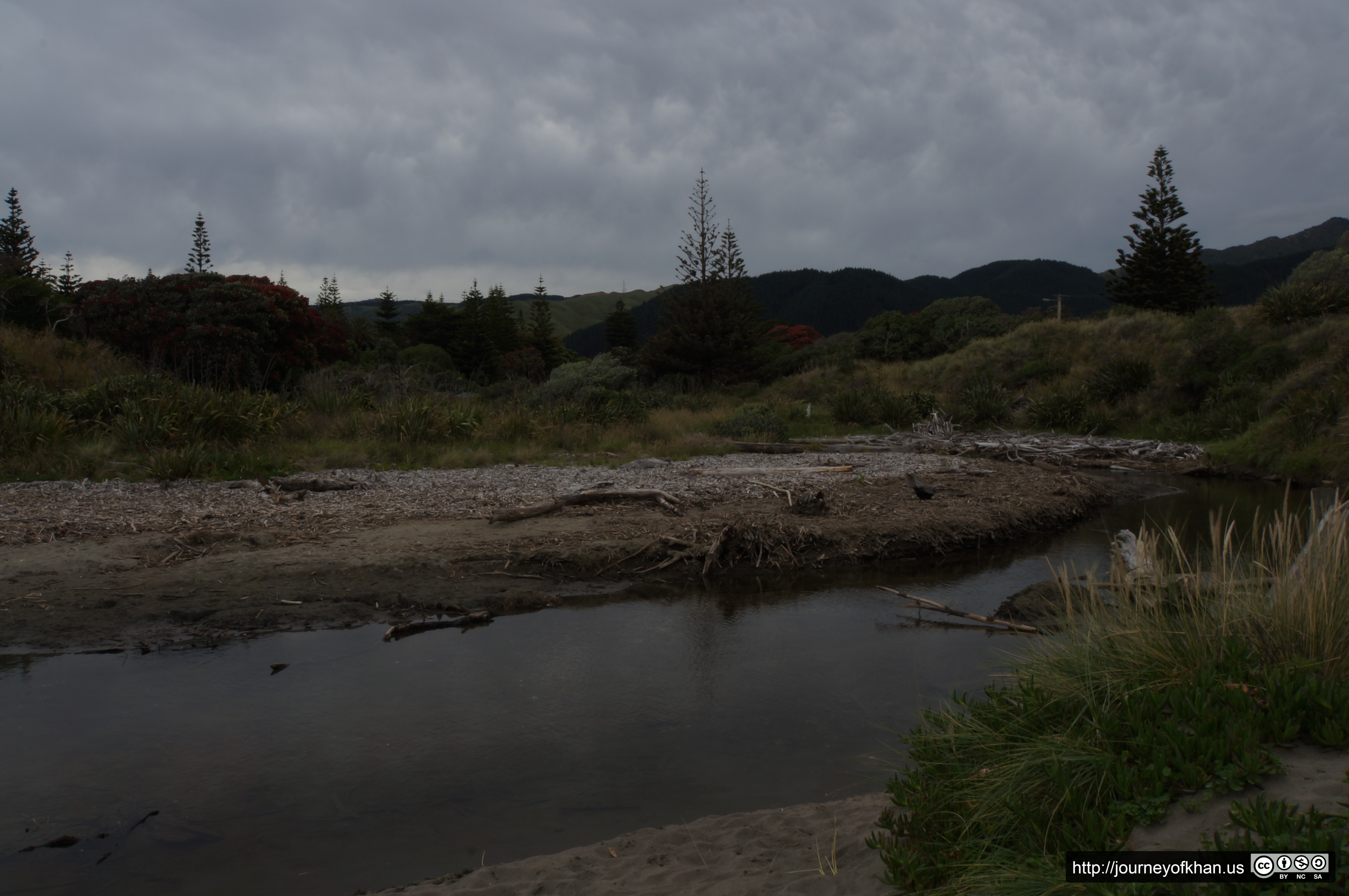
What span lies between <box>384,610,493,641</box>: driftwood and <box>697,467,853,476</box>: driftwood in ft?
20.2

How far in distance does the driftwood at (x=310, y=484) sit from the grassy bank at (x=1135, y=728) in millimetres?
8308

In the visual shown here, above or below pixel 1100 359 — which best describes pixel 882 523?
below

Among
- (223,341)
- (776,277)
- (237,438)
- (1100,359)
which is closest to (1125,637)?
(237,438)

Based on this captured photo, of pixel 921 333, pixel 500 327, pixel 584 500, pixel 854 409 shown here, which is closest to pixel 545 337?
pixel 500 327

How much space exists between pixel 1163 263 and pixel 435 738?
1642 inches

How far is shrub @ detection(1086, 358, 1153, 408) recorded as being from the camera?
22203 millimetres

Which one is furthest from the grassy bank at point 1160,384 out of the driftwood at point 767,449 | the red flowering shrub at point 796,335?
the red flowering shrub at point 796,335

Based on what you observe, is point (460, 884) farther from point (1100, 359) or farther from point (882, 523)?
point (1100, 359)

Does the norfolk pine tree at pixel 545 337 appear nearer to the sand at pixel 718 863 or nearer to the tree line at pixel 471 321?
the tree line at pixel 471 321

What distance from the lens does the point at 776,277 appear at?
82.8 meters

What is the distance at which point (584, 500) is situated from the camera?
30.2 feet

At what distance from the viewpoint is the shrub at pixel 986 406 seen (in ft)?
73.9

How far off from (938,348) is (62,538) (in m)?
37.7

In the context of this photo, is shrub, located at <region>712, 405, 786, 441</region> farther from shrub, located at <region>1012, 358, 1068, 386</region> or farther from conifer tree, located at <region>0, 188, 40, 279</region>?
conifer tree, located at <region>0, 188, 40, 279</region>
